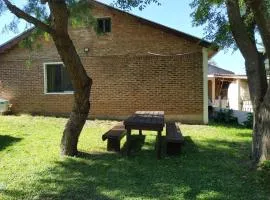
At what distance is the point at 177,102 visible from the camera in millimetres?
15805

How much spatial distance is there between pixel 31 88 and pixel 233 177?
40.0ft

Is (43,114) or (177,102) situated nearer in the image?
(177,102)

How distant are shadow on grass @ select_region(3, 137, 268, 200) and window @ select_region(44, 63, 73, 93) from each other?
341 inches

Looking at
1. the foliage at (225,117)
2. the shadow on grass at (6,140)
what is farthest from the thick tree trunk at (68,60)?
the foliage at (225,117)

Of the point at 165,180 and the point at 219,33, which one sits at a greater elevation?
the point at 219,33

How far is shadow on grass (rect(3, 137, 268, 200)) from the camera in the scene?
6176 millimetres

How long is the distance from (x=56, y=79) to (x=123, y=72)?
305 cm

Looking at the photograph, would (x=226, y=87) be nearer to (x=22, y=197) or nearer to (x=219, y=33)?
(x=219, y=33)

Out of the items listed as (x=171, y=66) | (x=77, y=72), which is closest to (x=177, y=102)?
(x=171, y=66)

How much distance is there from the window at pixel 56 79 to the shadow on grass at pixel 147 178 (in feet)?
28.4

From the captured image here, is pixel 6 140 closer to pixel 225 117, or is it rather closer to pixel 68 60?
pixel 68 60

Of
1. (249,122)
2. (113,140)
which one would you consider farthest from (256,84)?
(249,122)

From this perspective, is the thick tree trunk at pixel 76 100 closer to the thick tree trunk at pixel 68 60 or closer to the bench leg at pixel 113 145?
the thick tree trunk at pixel 68 60

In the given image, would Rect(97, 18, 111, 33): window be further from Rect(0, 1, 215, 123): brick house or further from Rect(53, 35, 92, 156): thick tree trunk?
Rect(53, 35, 92, 156): thick tree trunk
